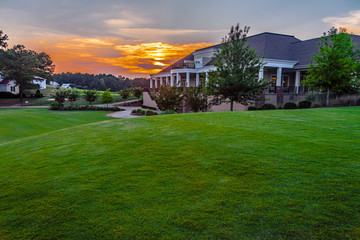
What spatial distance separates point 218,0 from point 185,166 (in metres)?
17.6

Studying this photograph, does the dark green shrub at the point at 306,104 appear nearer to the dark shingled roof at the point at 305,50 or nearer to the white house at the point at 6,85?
the dark shingled roof at the point at 305,50

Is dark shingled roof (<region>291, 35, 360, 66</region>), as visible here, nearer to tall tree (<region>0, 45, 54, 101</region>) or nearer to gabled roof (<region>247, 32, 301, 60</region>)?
gabled roof (<region>247, 32, 301, 60</region>)

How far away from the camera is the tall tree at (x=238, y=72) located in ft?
53.0

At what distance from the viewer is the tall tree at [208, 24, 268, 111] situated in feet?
53.0

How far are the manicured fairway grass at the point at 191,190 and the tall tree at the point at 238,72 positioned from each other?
35.6 ft

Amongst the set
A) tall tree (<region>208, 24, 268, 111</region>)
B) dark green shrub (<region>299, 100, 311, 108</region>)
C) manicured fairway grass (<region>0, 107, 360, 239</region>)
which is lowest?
manicured fairway grass (<region>0, 107, 360, 239</region>)

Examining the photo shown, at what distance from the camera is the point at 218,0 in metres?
17.9

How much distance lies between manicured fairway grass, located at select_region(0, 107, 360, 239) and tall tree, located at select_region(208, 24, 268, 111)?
10.8 metres

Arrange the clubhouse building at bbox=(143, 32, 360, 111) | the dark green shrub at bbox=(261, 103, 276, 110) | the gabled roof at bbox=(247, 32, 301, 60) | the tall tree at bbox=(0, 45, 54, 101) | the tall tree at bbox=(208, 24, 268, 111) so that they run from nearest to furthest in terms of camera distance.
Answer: the tall tree at bbox=(208, 24, 268, 111)
the dark green shrub at bbox=(261, 103, 276, 110)
the clubhouse building at bbox=(143, 32, 360, 111)
the gabled roof at bbox=(247, 32, 301, 60)
the tall tree at bbox=(0, 45, 54, 101)

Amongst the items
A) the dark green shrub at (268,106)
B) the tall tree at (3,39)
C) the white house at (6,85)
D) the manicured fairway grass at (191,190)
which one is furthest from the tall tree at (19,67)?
the manicured fairway grass at (191,190)

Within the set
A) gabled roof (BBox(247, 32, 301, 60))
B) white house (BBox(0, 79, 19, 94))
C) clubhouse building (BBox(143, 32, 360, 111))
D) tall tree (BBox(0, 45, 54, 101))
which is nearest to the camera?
clubhouse building (BBox(143, 32, 360, 111))

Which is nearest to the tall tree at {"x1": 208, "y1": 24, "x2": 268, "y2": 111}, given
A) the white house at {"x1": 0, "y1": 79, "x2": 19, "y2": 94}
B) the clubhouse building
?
the clubhouse building

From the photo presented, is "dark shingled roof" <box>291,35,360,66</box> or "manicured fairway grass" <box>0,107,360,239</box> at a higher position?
"dark shingled roof" <box>291,35,360,66</box>

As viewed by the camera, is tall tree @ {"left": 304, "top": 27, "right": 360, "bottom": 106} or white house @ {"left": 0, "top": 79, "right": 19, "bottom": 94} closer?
tall tree @ {"left": 304, "top": 27, "right": 360, "bottom": 106}
